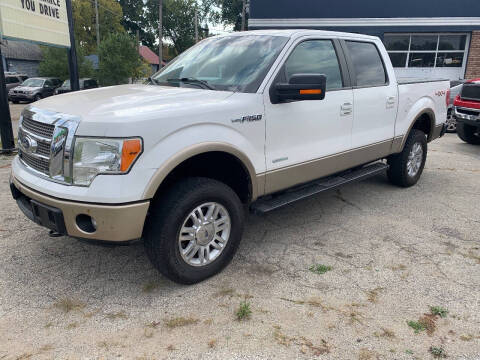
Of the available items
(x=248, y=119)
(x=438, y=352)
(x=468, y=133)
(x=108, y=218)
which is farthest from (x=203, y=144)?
(x=468, y=133)

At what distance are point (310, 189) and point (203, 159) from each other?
138 centimetres

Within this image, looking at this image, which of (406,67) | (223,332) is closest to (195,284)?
(223,332)

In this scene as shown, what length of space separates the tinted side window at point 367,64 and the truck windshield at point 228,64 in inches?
46.6

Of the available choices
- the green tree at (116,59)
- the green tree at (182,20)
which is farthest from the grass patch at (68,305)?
the green tree at (182,20)

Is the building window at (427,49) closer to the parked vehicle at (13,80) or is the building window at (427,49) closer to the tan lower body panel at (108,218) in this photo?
the tan lower body panel at (108,218)

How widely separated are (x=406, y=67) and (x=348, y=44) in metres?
14.7

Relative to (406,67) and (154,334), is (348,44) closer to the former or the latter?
(154,334)

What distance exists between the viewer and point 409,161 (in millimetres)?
5762

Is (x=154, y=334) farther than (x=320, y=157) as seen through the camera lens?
No

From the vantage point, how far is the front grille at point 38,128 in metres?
2.85

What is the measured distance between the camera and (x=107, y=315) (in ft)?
9.29

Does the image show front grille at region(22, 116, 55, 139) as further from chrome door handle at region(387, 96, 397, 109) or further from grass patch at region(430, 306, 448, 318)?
chrome door handle at region(387, 96, 397, 109)

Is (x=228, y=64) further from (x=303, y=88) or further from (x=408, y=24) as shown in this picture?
(x=408, y=24)

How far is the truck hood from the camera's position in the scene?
272 centimetres
